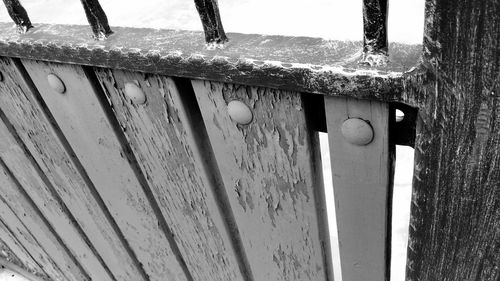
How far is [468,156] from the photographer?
2.26ft

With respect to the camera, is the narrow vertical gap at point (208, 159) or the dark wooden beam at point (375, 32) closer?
the dark wooden beam at point (375, 32)

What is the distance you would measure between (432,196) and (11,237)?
2389 mm

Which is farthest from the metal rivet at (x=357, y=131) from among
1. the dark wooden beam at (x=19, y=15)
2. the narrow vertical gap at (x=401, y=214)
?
the narrow vertical gap at (x=401, y=214)

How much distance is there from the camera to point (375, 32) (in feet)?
2.15

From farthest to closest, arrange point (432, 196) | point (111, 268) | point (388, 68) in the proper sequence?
1. point (111, 268)
2. point (432, 196)
3. point (388, 68)

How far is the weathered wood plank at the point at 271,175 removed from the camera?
871mm

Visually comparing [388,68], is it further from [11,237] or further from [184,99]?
[11,237]

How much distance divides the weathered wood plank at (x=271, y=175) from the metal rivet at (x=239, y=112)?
1cm

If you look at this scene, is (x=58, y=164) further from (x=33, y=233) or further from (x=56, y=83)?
(x=33, y=233)

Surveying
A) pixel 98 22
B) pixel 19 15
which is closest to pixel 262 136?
pixel 98 22

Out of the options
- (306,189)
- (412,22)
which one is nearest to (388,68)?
(306,189)

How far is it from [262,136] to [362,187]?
0.23 metres

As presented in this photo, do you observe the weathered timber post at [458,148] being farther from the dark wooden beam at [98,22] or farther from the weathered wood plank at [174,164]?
the dark wooden beam at [98,22]

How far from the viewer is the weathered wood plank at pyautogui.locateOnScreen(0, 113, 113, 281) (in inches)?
62.6
